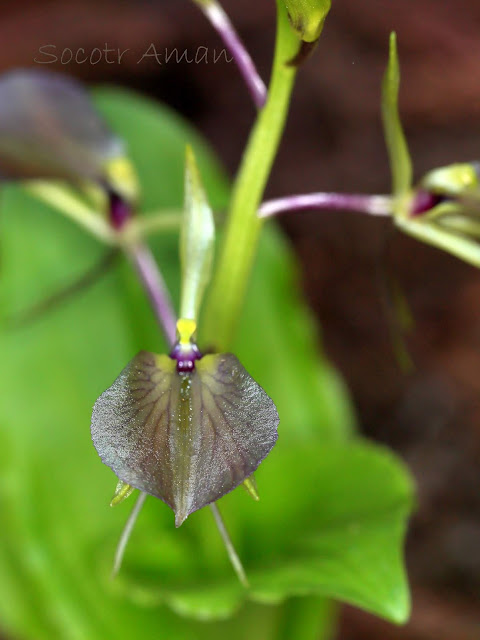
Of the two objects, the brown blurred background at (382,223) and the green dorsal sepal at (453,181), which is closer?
the green dorsal sepal at (453,181)

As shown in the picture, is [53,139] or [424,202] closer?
[424,202]

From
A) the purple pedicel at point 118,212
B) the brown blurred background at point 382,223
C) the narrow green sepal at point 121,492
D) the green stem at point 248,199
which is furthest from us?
the brown blurred background at point 382,223

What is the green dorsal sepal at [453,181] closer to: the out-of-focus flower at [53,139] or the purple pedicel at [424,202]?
the purple pedicel at [424,202]

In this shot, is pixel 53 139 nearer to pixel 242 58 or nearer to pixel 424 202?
pixel 242 58

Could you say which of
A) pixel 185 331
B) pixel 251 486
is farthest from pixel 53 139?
pixel 251 486

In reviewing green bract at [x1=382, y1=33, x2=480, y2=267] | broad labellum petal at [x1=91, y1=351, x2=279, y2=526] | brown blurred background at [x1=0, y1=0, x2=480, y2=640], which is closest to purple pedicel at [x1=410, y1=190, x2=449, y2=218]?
green bract at [x1=382, y1=33, x2=480, y2=267]

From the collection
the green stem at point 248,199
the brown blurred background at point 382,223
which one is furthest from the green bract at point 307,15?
the brown blurred background at point 382,223

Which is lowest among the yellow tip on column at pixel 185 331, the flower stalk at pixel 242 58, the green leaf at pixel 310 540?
the green leaf at pixel 310 540
